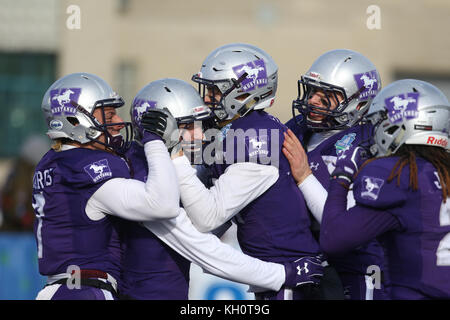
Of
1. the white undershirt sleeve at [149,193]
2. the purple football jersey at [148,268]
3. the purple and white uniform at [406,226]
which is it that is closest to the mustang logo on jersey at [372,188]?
the purple and white uniform at [406,226]

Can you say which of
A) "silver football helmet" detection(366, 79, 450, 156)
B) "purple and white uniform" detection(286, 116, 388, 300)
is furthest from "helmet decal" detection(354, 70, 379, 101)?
"silver football helmet" detection(366, 79, 450, 156)

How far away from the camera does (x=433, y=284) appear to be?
357 cm

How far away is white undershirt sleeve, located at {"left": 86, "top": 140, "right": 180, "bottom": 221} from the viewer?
396 centimetres

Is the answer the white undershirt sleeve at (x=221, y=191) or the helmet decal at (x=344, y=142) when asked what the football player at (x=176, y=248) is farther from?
the helmet decal at (x=344, y=142)

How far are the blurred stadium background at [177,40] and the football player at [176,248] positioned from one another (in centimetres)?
992

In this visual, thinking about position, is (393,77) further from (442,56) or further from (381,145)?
(381,145)

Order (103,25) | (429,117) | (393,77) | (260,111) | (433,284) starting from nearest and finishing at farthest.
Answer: (433,284) → (429,117) → (260,111) → (103,25) → (393,77)

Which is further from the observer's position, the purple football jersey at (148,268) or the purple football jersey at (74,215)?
the purple football jersey at (148,268)

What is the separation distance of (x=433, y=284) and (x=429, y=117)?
83cm

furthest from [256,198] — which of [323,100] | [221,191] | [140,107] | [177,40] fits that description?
[177,40]

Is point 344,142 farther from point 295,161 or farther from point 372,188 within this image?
point 372,188

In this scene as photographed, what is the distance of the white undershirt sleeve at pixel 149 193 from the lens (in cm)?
396

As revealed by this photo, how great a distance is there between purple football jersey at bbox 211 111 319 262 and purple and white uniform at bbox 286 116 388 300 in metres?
0.23
